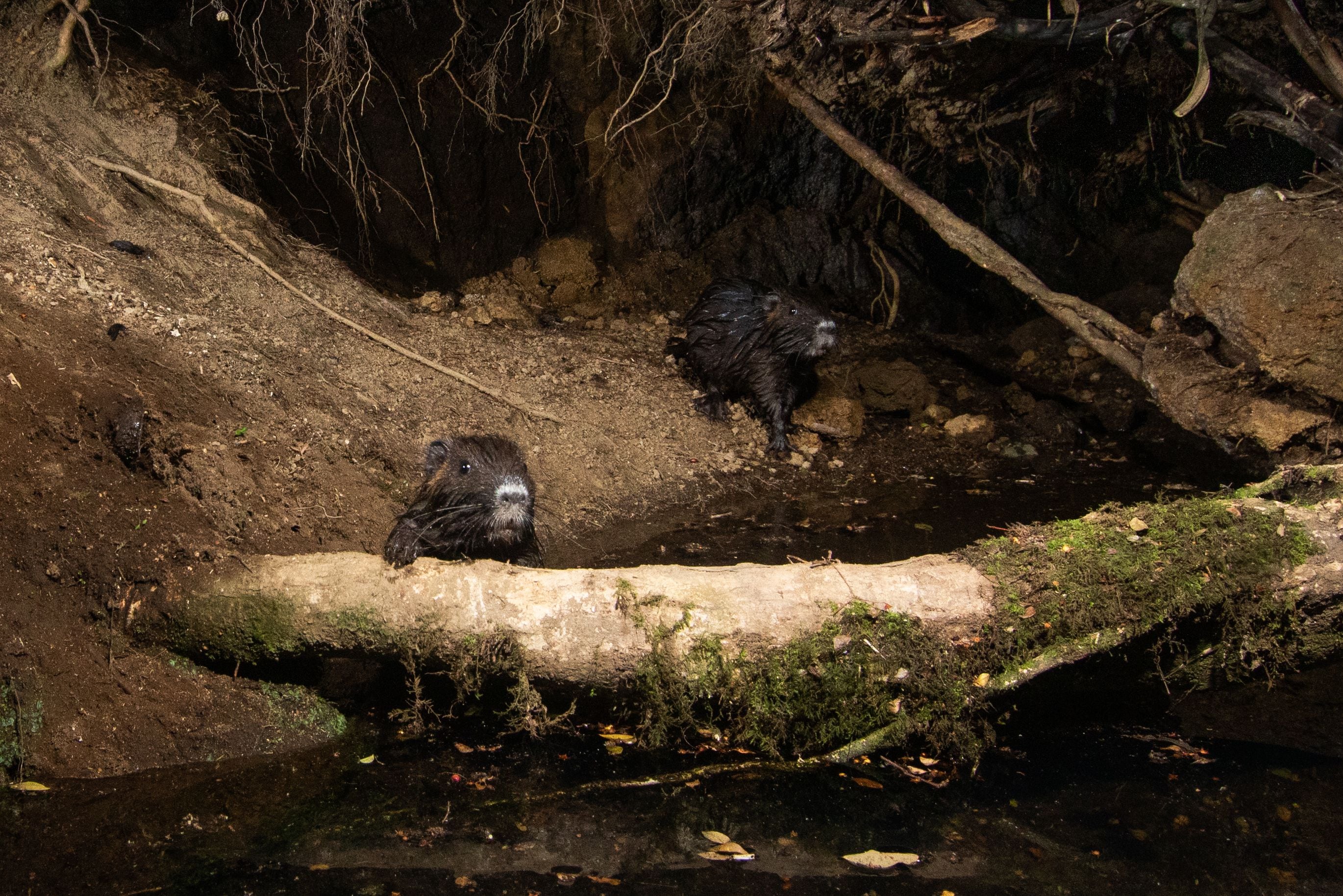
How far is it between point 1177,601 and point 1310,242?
7.39 feet

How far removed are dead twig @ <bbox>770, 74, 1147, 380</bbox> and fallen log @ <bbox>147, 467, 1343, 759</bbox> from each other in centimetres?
214

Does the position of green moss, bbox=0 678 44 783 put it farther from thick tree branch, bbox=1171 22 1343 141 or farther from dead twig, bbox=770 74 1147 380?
thick tree branch, bbox=1171 22 1343 141

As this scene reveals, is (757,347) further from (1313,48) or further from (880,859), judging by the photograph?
(880,859)

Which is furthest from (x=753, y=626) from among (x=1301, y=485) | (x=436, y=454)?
(x=1301, y=485)

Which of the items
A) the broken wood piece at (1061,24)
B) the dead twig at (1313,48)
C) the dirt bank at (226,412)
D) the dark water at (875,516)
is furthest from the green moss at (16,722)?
the dead twig at (1313,48)

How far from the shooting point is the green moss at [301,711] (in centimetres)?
337

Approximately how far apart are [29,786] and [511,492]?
1973mm

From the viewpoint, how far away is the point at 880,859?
9.22 ft

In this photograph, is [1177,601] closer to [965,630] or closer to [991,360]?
[965,630]

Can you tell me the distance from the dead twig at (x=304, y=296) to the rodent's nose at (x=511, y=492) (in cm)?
186

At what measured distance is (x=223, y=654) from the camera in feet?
11.4

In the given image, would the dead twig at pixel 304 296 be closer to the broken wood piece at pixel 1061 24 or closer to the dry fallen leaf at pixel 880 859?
the dry fallen leaf at pixel 880 859

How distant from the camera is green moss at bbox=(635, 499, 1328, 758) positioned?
3.35 m

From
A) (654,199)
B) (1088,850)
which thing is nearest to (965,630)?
(1088,850)
